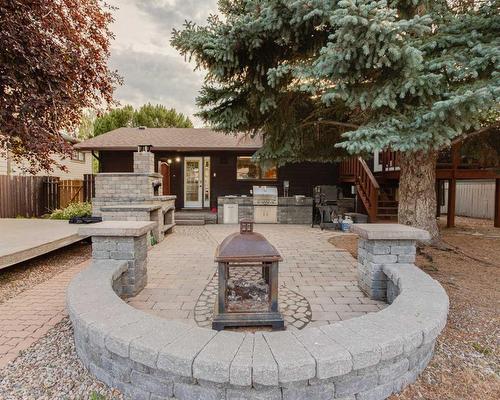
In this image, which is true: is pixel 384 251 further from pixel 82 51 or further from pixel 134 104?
pixel 134 104

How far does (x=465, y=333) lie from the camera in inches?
108

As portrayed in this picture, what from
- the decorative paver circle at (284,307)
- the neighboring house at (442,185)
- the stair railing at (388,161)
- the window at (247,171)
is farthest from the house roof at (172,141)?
the decorative paver circle at (284,307)

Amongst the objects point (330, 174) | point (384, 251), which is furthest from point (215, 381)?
point (330, 174)

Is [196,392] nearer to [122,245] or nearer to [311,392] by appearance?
[311,392]

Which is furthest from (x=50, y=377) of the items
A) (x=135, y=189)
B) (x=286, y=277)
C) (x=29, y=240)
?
(x=135, y=189)

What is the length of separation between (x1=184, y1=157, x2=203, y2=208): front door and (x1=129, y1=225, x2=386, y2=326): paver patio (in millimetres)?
4810

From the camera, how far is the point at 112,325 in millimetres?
1979

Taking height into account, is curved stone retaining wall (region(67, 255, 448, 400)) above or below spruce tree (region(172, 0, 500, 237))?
below

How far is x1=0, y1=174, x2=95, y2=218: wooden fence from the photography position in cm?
967

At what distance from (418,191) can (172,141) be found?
870 cm

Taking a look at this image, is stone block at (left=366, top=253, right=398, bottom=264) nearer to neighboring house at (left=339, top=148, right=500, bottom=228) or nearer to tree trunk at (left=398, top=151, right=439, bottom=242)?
tree trunk at (left=398, top=151, right=439, bottom=242)

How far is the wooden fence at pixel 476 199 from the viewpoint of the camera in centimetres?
1172

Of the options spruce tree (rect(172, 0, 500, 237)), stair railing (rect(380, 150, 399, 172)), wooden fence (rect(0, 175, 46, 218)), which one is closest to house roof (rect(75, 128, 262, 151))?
wooden fence (rect(0, 175, 46, 218))

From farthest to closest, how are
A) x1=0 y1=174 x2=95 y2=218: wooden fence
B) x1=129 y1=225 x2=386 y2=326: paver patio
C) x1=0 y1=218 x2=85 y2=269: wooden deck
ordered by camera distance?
1. x1=0 y1=174 x2=95 y2=218: wooden fence
2. x1=0 y1=218 x2=85 y2=269: wooden deck
3. x1=129 y1=225 x2=386 y2=326: paver patio
